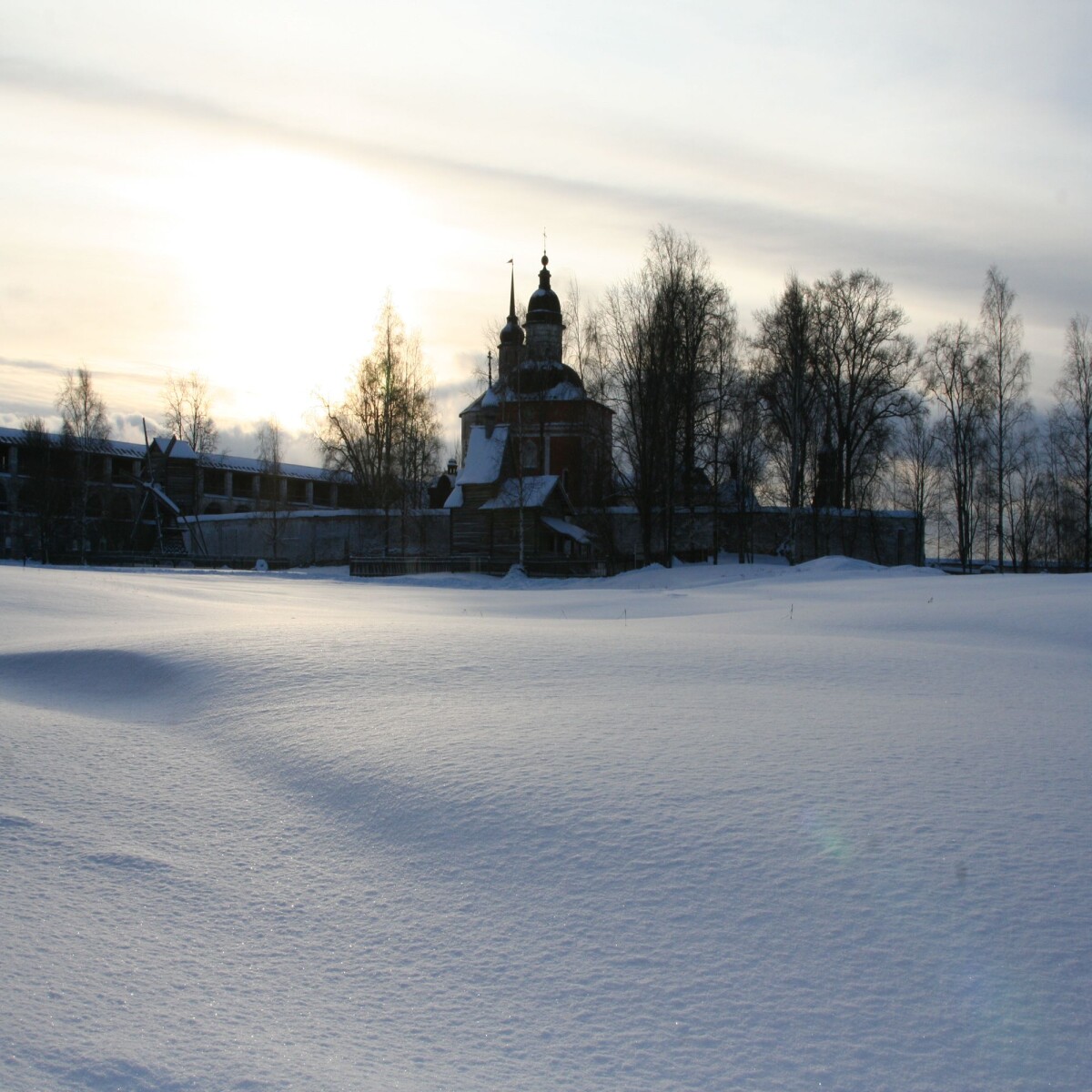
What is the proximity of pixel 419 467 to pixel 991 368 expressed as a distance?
2624 cm

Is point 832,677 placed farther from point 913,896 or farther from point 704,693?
point 913,896

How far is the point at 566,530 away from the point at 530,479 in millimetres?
2684

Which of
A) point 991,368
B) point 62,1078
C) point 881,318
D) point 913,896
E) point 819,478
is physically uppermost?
point 881,318

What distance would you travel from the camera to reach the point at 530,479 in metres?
39.7

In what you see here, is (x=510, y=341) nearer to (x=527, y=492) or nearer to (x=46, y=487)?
(x=527, y=492)

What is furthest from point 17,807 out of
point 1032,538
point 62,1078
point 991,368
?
point 1032,538

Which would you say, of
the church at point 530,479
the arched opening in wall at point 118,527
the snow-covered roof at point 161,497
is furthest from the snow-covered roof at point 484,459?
the arched opening in wall at point 118,527

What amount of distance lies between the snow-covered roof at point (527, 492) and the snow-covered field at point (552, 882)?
3182 centimetres

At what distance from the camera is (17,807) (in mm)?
4012

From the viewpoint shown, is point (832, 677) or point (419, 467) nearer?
point (832, 677)

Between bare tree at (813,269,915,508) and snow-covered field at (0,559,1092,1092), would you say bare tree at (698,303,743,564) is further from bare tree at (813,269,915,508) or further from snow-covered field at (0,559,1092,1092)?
snow-covered field at (0,559,1092,1092)

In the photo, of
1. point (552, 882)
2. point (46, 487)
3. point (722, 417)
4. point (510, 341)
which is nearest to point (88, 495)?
point (46, 487)

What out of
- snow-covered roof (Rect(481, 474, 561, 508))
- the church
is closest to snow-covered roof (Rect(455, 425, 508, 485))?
the church

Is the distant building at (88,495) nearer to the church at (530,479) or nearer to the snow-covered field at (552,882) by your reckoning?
the church at (530,479)
